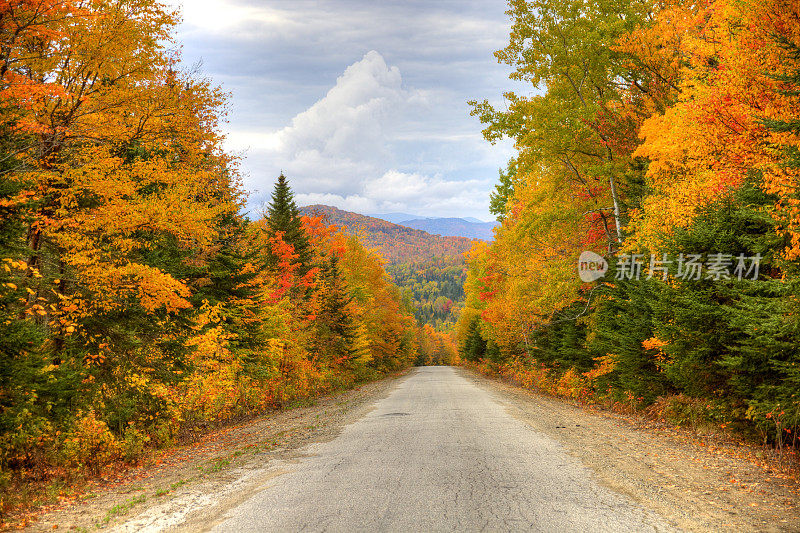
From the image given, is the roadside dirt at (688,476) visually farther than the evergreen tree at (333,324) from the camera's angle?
No

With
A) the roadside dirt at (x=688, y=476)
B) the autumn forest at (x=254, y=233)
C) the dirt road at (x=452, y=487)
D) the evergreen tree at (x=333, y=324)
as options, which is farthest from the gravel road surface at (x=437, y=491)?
the evergreen tree at (x=333, y=324)

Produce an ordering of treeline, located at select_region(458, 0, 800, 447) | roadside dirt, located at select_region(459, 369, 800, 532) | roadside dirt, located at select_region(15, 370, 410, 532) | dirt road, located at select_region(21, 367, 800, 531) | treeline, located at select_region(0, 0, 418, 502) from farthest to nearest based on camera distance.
Result: treeline, located at select_region(458, 0, 800, 447)
treeline, located at select_region(0, 0, 418, 502)
roadside dirt, located at select_region(15, 370, 410, 532)
roadside dirt, located at select_region(459, 369, 800, 532)
dirt road, located at select_region(21, 367, 800, 531)

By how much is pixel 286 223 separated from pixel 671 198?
25.0 meters

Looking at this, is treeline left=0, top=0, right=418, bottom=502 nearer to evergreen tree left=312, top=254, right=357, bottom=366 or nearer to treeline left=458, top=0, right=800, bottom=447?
evergreen tree left=312, top=254, right=357, bottom=366

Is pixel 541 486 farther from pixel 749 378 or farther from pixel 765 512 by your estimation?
pixel 749 378

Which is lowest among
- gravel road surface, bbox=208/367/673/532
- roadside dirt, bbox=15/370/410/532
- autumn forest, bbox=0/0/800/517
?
roadside dirt, bbox=15/370/410/532

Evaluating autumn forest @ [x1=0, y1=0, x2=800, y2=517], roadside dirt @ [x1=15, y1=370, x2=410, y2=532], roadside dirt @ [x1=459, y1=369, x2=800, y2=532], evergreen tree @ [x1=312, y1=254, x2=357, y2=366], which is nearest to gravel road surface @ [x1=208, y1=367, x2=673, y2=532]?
roadside dirt @ [x1=459, y1=369, x2=800, y2=532]

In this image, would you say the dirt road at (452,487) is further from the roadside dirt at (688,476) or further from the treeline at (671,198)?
the treeline at (671,198)

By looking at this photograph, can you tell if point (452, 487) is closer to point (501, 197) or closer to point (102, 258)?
point (102, 258)

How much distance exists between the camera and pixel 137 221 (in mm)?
11562

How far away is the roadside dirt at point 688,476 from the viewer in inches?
215

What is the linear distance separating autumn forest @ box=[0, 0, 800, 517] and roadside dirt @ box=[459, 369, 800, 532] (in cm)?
131

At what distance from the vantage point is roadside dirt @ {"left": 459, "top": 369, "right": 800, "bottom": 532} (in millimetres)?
5461

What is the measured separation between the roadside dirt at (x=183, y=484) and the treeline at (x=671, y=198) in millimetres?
9152
